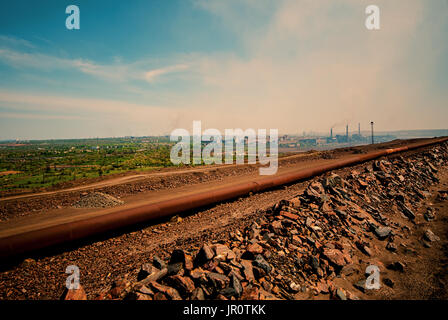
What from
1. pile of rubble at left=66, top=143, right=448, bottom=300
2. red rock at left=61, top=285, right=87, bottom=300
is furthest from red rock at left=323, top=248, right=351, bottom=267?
red rock at left=61, top=285, right=87, bottom=300

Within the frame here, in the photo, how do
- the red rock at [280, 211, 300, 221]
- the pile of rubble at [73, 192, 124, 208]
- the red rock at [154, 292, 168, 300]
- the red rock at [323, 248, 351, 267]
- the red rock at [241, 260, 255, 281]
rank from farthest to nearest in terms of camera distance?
the pile of rubble at [73, 192, 124, 208], the red rock at [280, 211, 300, 221], the red rock at [323, 248, 351, 267], the red rock at [241, 260, 255, 281], the red rock at [154, 292, 168, 300]

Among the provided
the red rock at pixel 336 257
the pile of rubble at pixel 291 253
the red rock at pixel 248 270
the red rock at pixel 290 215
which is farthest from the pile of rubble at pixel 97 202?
the red rock at pixel 336 257

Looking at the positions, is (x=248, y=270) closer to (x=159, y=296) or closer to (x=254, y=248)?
(x=254, y=248)

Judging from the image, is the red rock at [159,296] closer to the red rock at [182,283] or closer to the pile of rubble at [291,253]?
the pile of rubble at [291,253]

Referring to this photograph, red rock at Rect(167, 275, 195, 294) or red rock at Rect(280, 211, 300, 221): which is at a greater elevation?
red rock at Rect(280, 211, 300, 221)

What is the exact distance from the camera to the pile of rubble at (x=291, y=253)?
4.01m

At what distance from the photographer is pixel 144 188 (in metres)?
15.6

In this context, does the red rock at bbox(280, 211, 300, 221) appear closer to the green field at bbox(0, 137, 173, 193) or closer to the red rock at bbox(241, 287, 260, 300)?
the red rock at bbox(241, 287, 260, 300)

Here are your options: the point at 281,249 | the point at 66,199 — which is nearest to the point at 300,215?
the point at 281,249

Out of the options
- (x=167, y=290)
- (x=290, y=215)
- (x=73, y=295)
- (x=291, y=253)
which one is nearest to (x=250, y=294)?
(x=167, y=290)

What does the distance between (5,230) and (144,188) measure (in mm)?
7377

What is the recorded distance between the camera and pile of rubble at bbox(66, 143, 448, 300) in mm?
4012

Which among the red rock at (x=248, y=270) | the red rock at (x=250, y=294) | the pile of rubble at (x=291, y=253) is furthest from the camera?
the red rock at (x=248, y=270)

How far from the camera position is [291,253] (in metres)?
5.29
